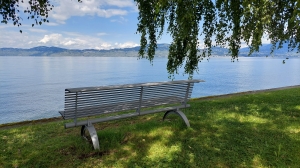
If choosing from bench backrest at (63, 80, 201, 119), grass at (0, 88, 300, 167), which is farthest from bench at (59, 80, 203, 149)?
grass at (0, 88, 300, 167)

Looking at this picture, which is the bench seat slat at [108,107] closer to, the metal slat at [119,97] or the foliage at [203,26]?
the metal slat at [119,97]

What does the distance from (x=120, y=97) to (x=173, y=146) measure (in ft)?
4.70

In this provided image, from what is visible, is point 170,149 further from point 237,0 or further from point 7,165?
point 237,0

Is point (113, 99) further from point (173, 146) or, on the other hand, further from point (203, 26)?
point (203, 26)

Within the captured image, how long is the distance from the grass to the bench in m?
0.38

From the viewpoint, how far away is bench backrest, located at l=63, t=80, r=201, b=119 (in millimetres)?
4152

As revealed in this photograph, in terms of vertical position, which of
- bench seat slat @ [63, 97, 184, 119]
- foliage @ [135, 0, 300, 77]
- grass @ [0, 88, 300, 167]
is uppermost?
foliage @ [135, 0, 300, 77]

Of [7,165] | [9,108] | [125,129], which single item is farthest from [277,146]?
[9,108]

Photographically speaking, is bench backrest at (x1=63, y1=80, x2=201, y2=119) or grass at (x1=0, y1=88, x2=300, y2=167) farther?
bench backrest at (x1=63, y1=80, x2=201, y2=119)

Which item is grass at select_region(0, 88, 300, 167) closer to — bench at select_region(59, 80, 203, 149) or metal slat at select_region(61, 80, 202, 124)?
bench at select_region(59, 80, 203, 149)

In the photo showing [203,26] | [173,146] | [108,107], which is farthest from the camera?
[203,26]

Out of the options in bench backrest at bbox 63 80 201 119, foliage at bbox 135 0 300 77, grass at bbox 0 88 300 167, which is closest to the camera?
grass at bbox 0 88 300 167

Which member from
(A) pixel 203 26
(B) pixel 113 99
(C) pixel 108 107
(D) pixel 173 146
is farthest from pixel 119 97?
(A) pixel 203 26

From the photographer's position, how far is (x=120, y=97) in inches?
185
